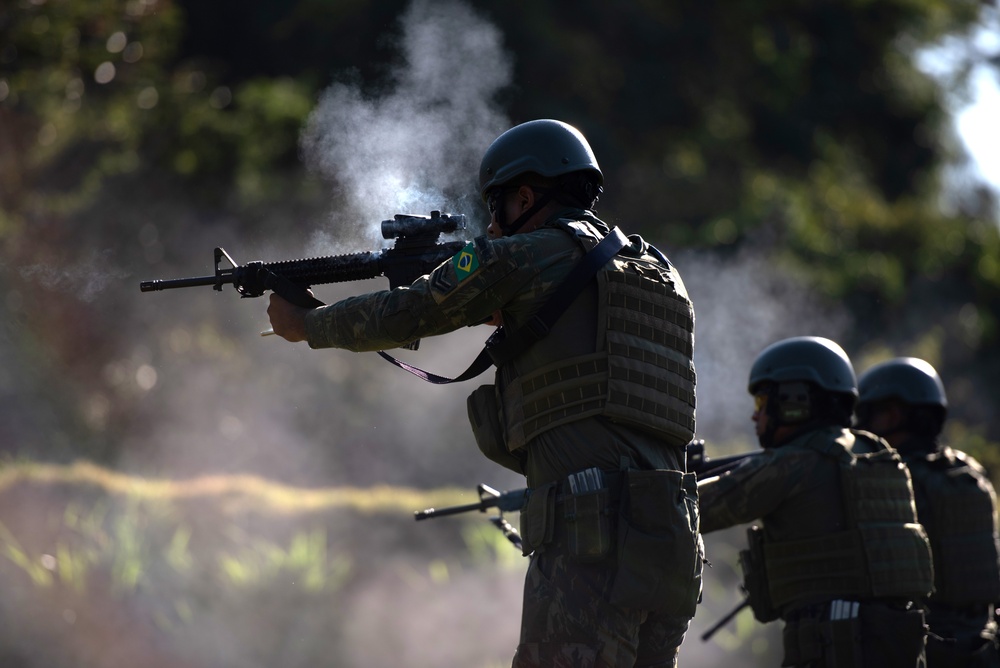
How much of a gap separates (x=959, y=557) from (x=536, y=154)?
3.79m

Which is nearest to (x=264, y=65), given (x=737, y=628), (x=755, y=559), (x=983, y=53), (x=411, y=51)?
(x=411, y=51)

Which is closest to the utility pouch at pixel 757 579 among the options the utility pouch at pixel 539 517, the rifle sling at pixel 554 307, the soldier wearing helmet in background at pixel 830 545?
the soldier wearing helmet in background at pixel 830 545

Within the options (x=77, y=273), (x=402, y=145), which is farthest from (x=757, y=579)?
(x=77, y=273)

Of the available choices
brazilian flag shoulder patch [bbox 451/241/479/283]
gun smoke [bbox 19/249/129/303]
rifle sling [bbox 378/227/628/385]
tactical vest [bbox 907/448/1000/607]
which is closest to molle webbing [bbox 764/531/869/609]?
tactical vest [bbox 907/448/1000/607]

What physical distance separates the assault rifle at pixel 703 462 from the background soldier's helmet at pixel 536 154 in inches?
66.8

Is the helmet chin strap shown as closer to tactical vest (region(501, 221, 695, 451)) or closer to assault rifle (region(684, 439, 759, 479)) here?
tactical vest (region(501, 221, 695, 451))

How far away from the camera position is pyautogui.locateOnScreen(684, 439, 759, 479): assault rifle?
5.38 metres

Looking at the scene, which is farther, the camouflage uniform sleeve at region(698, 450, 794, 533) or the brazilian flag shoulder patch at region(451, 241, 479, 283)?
the camouflage uniform sleeve at region(698, 450, 794, 533)

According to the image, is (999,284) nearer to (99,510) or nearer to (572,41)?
(572,41)

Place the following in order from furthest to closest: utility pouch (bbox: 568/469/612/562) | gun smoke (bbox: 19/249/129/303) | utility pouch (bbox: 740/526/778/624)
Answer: gun smoke (bbox: 19/249/129/303)
utility pouch (bbox: 740/526/778/624)
utility pouch (bbox: 568/469/612/562)

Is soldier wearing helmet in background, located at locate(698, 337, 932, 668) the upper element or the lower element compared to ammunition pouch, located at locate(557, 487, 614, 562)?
upper

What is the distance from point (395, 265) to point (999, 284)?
1726cm

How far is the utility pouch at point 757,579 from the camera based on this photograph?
18.3ft

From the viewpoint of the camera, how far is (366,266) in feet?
14.5
